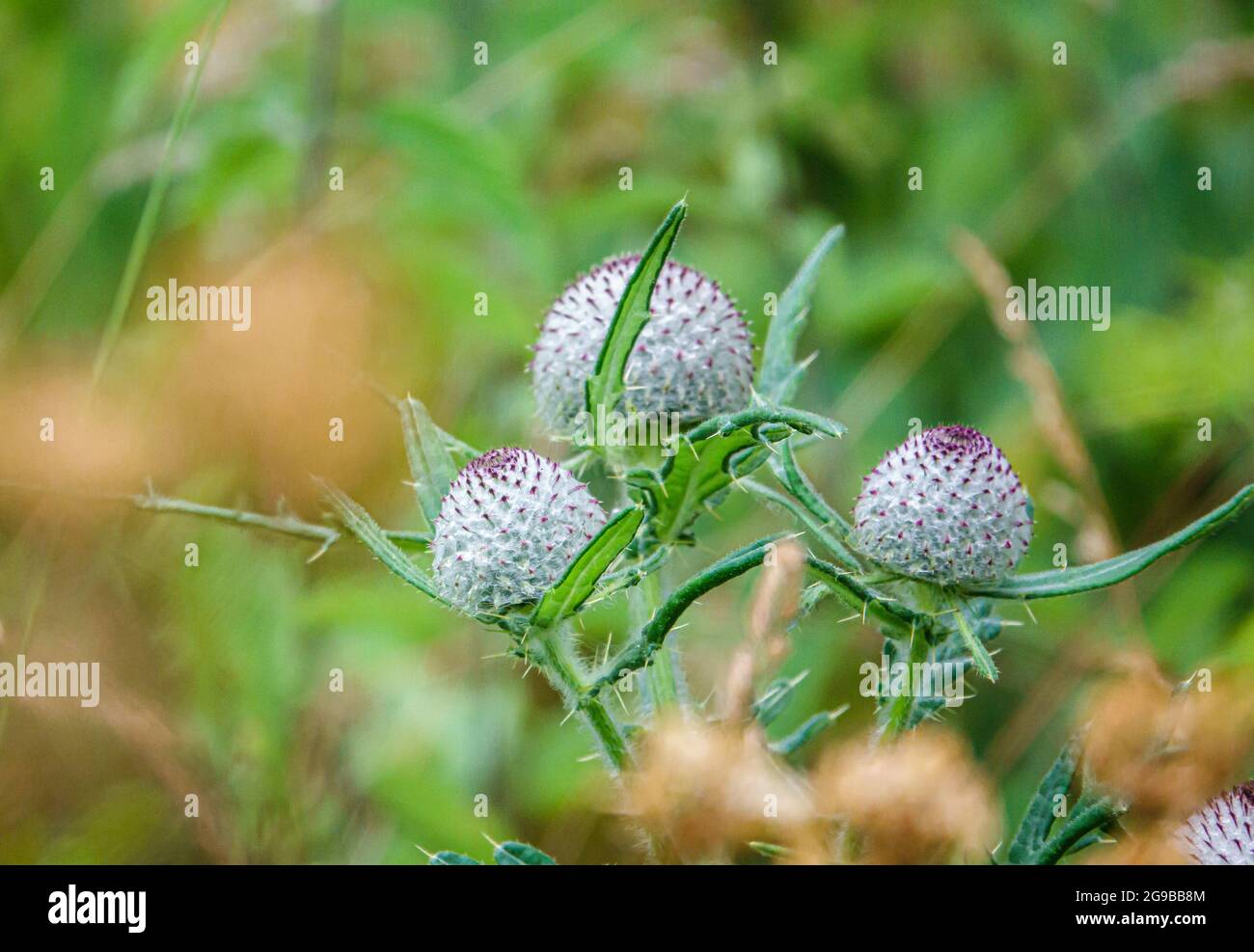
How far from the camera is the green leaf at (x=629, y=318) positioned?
5.15 feet

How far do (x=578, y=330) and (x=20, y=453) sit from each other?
2.26 meters

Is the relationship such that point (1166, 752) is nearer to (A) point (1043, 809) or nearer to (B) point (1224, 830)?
(B) point (1224, 830)

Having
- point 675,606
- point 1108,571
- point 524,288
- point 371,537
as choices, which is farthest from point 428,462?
point 524,288

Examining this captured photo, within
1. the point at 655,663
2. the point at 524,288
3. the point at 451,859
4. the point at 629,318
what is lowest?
the point at 451,859

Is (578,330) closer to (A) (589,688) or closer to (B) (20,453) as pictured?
(A) (589,688)

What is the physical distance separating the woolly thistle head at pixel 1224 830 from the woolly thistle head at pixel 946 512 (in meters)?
0.42

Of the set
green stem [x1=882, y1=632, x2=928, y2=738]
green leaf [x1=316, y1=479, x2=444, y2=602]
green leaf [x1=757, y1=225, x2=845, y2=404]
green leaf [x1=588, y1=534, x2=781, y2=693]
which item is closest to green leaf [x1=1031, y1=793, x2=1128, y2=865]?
green stem [x1=882, y1=632, x2=928, y2=738]

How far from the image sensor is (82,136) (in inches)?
186

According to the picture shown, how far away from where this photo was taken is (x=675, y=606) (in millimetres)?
1533

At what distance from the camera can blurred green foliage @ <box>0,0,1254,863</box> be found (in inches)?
123

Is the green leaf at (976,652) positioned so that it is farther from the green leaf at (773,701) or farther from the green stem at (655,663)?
the green stem at (655,663)

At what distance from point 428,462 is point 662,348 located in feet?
1.30

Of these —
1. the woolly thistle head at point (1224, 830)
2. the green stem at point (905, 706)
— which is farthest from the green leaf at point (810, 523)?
the woolly thistle head at point (1224, 830)
